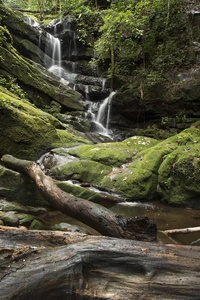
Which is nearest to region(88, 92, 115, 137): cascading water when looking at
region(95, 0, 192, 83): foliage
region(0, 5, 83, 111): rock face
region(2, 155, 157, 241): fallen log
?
region(0, 5, 83, 111): rock face

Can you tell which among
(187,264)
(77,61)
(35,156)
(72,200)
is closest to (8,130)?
(35,156)

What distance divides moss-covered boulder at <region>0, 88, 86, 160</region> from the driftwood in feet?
15.1

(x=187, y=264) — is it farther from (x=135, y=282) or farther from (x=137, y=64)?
(x=137, y=64)

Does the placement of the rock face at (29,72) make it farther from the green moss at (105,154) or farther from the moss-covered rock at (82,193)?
the moss-covered rock at (82,193)

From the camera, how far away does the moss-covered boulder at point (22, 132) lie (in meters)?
5.79

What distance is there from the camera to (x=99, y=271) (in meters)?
1.48

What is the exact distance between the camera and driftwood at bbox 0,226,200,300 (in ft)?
4.29

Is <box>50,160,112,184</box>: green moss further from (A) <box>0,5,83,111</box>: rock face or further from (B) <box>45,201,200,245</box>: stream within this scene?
(A) <box>0,5,83,111</box>: rock face

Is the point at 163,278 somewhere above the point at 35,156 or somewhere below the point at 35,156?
above

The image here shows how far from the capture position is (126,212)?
4.78 m

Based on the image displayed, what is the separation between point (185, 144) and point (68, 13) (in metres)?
18.7

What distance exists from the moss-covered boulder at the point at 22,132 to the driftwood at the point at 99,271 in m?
4.60

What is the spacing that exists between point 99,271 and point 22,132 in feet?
17.9

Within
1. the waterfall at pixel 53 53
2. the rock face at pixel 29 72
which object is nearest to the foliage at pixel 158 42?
the rock face at pixel 29 72
